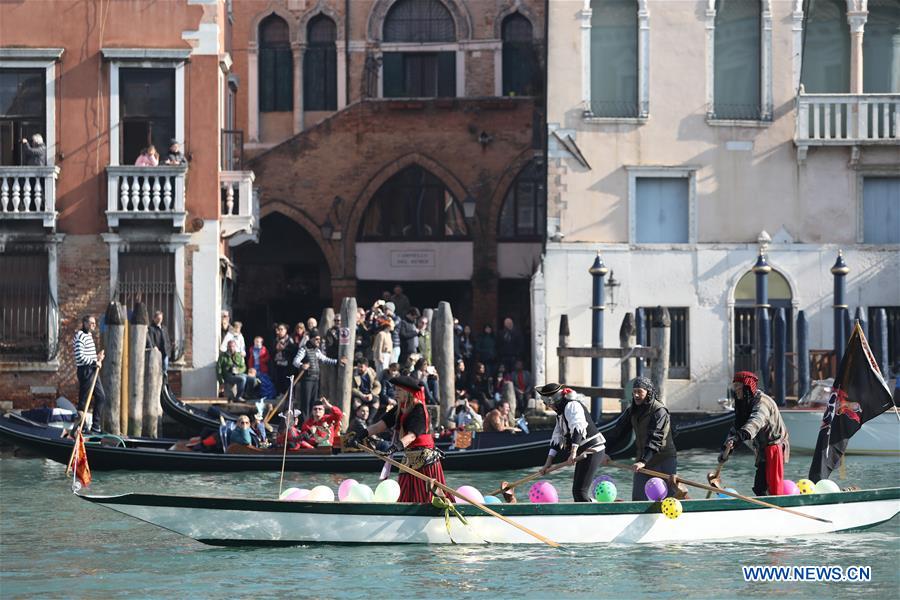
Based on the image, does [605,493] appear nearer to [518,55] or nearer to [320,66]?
[518,55]

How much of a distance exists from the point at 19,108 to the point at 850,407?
12241 millimetres

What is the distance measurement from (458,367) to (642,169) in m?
3.58

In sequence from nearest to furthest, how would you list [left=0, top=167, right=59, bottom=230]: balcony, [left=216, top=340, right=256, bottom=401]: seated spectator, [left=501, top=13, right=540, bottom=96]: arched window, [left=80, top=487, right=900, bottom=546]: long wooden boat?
[left=80, top=487, right=900, bottom=546]: long wooden boat
[left=216, top=340, right=256, bottom=401]: seated spectator
[left=0, top=167, right=59, bottom=230]: balcony
[left=501, top=13, right=540, bottom=96]: arched window

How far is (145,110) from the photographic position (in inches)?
845

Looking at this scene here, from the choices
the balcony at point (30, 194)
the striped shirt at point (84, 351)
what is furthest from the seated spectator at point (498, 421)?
the balcony at point (30, 194)

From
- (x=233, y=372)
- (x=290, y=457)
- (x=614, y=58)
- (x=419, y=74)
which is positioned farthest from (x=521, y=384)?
(x=419, y=74)

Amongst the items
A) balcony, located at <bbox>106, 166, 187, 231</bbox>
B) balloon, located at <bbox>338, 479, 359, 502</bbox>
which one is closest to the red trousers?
balloon, located at <bbox>338, 479, 359, 502</bbox>

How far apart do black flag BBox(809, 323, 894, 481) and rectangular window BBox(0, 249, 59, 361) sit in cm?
1106

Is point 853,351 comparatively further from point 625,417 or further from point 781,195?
point 781,195

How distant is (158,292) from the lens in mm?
21328

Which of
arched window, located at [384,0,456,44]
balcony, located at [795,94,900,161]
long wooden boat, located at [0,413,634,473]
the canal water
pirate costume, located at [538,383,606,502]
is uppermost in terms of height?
arched window, located at [384,0,456,44]

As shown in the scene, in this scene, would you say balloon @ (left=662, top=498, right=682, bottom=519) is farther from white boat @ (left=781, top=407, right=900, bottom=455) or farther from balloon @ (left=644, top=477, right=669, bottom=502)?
white boat @ (left=781, top=407, right=900, bottom=455)

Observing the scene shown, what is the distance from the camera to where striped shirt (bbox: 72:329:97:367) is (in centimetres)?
1923
